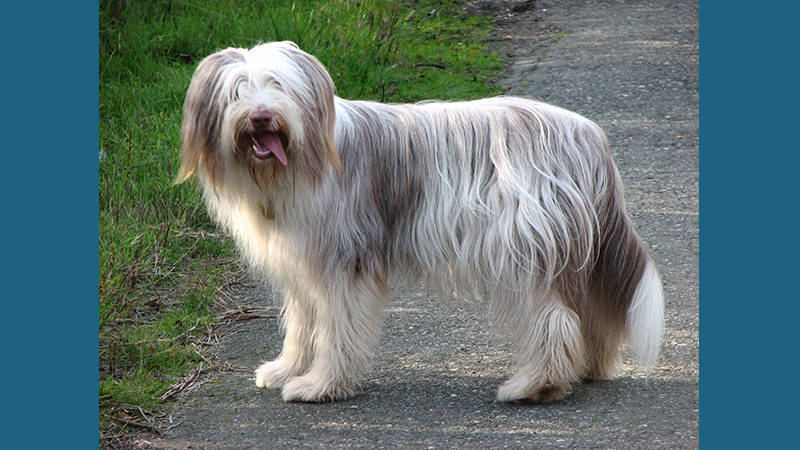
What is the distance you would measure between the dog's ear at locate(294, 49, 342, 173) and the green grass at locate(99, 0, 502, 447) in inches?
57.7

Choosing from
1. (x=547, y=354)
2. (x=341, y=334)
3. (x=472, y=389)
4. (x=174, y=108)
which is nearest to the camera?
(x=547, y=354)

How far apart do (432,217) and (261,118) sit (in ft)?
2.96

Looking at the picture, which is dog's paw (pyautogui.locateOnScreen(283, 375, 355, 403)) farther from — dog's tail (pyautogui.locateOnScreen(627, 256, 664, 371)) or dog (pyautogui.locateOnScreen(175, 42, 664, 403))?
dog's tail (pyautogui.locateOnScreen(627, 256, 664, 371))

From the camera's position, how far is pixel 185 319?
15.6 ft

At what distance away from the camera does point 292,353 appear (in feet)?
13.7

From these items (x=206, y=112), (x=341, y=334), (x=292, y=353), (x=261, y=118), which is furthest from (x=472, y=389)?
(x=206, y=112)

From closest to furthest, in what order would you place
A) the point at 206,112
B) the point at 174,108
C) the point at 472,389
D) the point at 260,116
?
the point at 260,116 < the point at 206,112 < the point at 472,389 < the point at 174,108

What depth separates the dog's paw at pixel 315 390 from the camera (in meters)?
3.97

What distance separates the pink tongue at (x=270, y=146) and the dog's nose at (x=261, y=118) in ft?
0.22

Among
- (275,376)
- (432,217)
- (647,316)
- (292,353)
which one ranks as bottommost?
(275,376)

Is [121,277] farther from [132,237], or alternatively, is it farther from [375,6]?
[375,6]

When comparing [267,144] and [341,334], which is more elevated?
[267,144]

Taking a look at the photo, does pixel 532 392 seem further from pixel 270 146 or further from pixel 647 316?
pixel 270 146

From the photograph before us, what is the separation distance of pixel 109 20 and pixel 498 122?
208 inches
